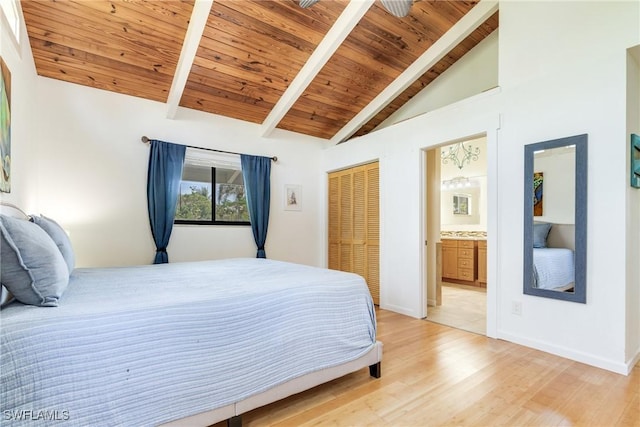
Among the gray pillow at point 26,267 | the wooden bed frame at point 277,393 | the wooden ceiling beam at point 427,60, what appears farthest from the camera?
the wooden ceiling beam at point 427,60

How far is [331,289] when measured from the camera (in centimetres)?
194

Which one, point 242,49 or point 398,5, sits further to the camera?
point 242,49

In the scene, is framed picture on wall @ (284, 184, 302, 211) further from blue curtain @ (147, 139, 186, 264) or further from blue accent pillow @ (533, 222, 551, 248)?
blue accent pillow @ (533, 222, 551, 248)

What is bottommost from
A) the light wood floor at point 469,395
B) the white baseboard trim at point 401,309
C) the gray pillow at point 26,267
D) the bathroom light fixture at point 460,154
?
the white baseboard trim at point 401,309

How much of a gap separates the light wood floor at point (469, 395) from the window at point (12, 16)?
304 cm

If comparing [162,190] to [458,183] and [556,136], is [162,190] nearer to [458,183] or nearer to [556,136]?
[556,136]

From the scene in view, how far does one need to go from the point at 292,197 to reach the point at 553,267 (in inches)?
132

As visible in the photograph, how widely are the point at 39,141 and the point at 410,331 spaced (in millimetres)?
4166

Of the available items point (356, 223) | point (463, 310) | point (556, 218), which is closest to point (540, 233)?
point (556, 218)

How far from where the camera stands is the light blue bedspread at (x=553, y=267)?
2.50 m

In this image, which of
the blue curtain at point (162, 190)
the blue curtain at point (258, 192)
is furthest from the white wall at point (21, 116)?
the blue curtain at point (258, 192)

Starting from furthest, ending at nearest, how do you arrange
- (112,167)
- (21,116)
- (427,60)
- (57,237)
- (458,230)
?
(458,230) < (427,60) < (112,167) < (21,116) < (57,237)

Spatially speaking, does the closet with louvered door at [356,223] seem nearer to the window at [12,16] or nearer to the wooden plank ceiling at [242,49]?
the wooden plank ceiling at [242,49]

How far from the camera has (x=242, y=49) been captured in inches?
132
